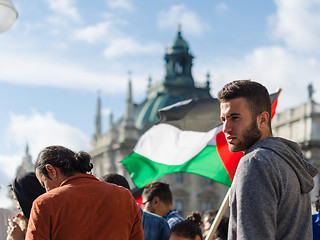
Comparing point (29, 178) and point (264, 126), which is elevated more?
point (264, 126)

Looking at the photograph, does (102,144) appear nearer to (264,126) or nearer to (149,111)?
(149,111)

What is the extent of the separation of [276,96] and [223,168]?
1.04 meters

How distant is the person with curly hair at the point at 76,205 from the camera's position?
149 inches

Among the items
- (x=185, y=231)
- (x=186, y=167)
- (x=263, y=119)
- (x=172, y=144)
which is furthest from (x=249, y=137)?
(x=172, y=144)

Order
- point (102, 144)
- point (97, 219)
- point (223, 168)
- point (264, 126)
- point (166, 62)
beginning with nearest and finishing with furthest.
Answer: point (264, 126) < point (97, 219) < point (223, 168) < point (102, 144) < point (166, 62)

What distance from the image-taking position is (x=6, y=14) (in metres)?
7.53

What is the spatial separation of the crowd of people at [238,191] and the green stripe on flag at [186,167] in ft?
11.2

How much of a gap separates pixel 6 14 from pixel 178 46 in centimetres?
6536

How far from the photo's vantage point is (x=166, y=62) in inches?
2911

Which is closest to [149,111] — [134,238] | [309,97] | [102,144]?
[102,144]

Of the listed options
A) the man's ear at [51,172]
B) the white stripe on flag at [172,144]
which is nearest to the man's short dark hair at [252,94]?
the man's ear at [51,172]

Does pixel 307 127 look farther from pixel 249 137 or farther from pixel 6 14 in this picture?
pixel 249 137

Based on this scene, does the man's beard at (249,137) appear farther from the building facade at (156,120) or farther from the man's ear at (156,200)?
the building facade at (156,120)

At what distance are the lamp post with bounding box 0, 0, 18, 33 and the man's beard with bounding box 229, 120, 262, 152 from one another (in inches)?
189
